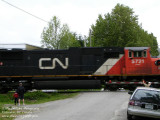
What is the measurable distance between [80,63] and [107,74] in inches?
97.7

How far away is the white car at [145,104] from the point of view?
29.3 feet

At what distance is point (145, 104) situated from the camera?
29.6 feet

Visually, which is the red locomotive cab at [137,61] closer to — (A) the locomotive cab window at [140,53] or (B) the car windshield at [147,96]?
(A) the locomotive cab window at [140,53]

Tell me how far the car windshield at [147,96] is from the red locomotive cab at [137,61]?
1075cm

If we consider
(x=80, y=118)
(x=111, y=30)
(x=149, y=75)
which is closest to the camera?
(x=80, y=118)

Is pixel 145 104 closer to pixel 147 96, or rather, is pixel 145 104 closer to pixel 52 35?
pixel 147 96

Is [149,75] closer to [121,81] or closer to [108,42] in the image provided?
[121,81]

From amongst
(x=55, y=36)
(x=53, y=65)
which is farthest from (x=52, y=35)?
(x=53, y=65)

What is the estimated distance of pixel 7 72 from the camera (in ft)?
67.6

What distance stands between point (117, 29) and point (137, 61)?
2464 centimetres

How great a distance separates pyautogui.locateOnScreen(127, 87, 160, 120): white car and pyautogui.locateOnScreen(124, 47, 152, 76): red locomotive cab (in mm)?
10793

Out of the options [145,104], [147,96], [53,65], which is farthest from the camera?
[53,65]

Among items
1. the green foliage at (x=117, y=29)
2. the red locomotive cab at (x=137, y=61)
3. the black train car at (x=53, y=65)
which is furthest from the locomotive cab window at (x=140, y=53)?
the green foliage at (x=117, y=29)

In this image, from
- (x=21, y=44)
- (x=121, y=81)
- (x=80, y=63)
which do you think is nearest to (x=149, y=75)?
(x=121, y=81)
